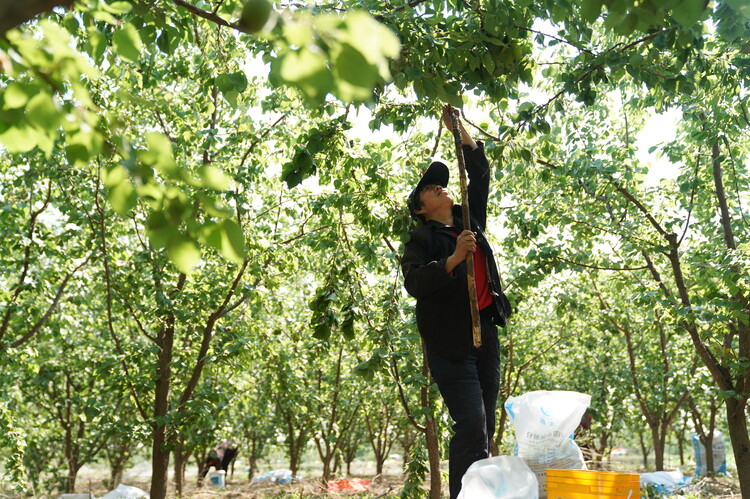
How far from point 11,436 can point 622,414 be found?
8926 millimetres

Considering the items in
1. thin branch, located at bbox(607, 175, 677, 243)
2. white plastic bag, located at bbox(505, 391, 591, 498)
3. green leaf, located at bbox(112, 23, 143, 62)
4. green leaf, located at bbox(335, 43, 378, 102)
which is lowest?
white plastic bag, located at bbox(505, 391, 591, 498)

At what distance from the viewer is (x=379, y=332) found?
401cm

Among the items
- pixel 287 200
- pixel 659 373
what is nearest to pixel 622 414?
pixel 659 373

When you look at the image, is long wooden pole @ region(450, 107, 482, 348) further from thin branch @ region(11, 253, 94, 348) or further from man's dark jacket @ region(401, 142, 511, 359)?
thin branch @ region(11, 253, 94, 348)

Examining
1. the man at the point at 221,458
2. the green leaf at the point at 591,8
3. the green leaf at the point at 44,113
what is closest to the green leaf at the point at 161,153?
the green leaf at the point at 44,113

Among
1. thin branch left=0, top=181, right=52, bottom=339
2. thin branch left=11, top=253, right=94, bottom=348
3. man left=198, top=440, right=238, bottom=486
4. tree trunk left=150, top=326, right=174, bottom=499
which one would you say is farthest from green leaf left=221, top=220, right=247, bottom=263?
man left=198, top=440, right=238, bottom=486

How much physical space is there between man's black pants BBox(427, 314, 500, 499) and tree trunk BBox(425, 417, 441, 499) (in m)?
1.29

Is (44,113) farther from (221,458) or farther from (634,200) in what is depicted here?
(221,458)

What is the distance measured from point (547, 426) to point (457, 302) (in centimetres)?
91

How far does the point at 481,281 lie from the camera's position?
369 cm

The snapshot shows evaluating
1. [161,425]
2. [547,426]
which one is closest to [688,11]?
[547,426]

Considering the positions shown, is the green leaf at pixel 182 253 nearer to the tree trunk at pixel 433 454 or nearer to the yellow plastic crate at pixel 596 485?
the yellow plastic crate at pixel 596 485

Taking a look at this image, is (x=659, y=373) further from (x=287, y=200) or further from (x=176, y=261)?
(x=176, y=261)

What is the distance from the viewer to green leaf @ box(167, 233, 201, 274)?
1275 mm
